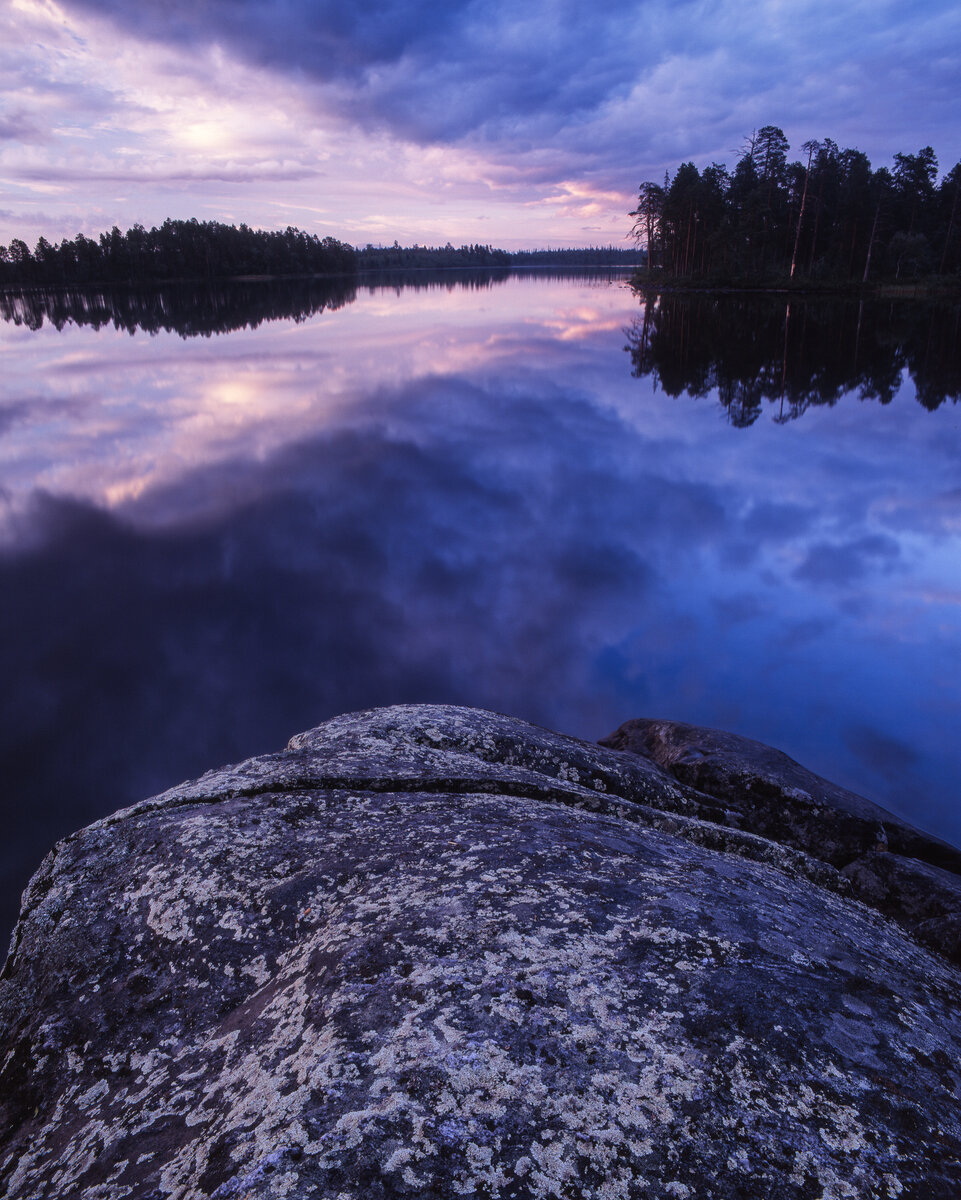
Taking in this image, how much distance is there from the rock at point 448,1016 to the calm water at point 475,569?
578 cm

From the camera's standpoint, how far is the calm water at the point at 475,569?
10477 millimetres

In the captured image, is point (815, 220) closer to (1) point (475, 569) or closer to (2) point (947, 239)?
(2) point (947, 239)

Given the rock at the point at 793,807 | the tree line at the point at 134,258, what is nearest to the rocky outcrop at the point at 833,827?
the rock at the point at 793,807

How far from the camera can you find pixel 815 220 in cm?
7994

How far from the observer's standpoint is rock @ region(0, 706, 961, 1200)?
1.69 meters

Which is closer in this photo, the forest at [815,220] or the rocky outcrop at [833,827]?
the rocky outcrop at [833,827]

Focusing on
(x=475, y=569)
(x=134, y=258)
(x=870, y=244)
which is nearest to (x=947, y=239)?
(x=870, y=244)

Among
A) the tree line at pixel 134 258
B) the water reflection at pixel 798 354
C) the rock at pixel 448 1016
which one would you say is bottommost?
the rock at pixel 448 1016

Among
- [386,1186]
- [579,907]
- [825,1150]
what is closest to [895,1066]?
[825,1150]

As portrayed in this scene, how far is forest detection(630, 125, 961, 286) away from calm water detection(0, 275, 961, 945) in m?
55.6

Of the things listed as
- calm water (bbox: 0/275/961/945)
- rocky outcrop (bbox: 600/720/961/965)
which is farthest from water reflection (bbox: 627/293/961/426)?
rocky outcrop (bbox: 600/720/961/965)

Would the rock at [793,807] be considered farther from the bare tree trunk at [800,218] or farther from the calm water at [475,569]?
the bare tree trunk at [800,218]

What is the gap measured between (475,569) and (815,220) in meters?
90.1

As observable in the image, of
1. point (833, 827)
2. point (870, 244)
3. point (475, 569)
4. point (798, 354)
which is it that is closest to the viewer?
point (833, 827)
